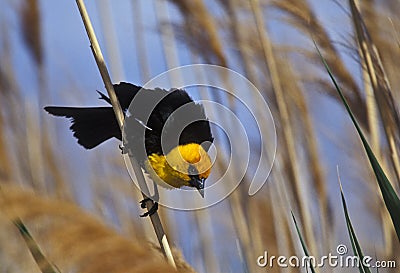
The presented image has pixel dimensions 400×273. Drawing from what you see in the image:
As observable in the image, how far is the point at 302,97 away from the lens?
1170 millimetres

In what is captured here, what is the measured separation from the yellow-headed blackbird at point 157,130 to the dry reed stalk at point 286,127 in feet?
0.97

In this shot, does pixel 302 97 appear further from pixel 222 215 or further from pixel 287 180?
pixel 222 215

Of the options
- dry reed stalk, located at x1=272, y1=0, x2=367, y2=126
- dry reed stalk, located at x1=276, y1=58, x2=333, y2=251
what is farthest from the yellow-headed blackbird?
dry reed stalk, located at x1=276, y1=58, x2=333, y2=251

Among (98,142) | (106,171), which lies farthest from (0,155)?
(106,171)

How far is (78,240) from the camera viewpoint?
11.5 inches

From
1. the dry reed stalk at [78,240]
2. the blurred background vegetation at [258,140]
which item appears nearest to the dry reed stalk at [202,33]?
the blurred background vegetation at [258,140]

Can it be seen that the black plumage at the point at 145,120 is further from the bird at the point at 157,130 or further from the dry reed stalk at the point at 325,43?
the dry reed stalk at the point at 325,43

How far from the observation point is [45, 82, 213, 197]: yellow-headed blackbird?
79 cm

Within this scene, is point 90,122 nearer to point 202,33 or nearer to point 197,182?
point 197,182

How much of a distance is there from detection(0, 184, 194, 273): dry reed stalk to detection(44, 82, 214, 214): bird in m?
0.45

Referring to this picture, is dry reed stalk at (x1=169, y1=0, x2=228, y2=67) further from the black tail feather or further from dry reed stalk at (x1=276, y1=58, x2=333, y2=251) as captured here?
the black tail feather

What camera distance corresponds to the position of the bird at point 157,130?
0.79m

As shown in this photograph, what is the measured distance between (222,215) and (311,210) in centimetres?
25

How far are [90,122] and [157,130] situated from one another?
10 centimetres
